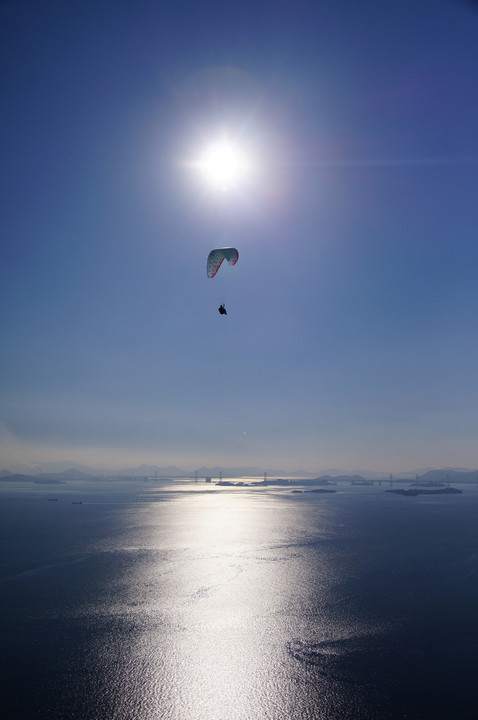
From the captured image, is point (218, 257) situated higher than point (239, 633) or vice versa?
point (218, 257)

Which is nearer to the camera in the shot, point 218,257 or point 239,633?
point 239,633

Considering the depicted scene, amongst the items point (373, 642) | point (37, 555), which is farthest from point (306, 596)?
point (37, 555)

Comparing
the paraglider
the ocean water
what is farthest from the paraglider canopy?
the ocean water

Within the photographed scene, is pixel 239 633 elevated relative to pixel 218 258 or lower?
lower

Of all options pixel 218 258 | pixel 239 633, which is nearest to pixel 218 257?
pixel 218 258

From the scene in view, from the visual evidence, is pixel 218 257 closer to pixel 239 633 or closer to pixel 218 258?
pixel 218 258

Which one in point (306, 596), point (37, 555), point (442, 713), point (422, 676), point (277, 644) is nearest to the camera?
point (442, 713)

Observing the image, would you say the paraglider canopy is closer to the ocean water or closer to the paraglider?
the paraglider

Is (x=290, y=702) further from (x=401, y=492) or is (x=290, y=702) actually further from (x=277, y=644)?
(x=401, y=492)
